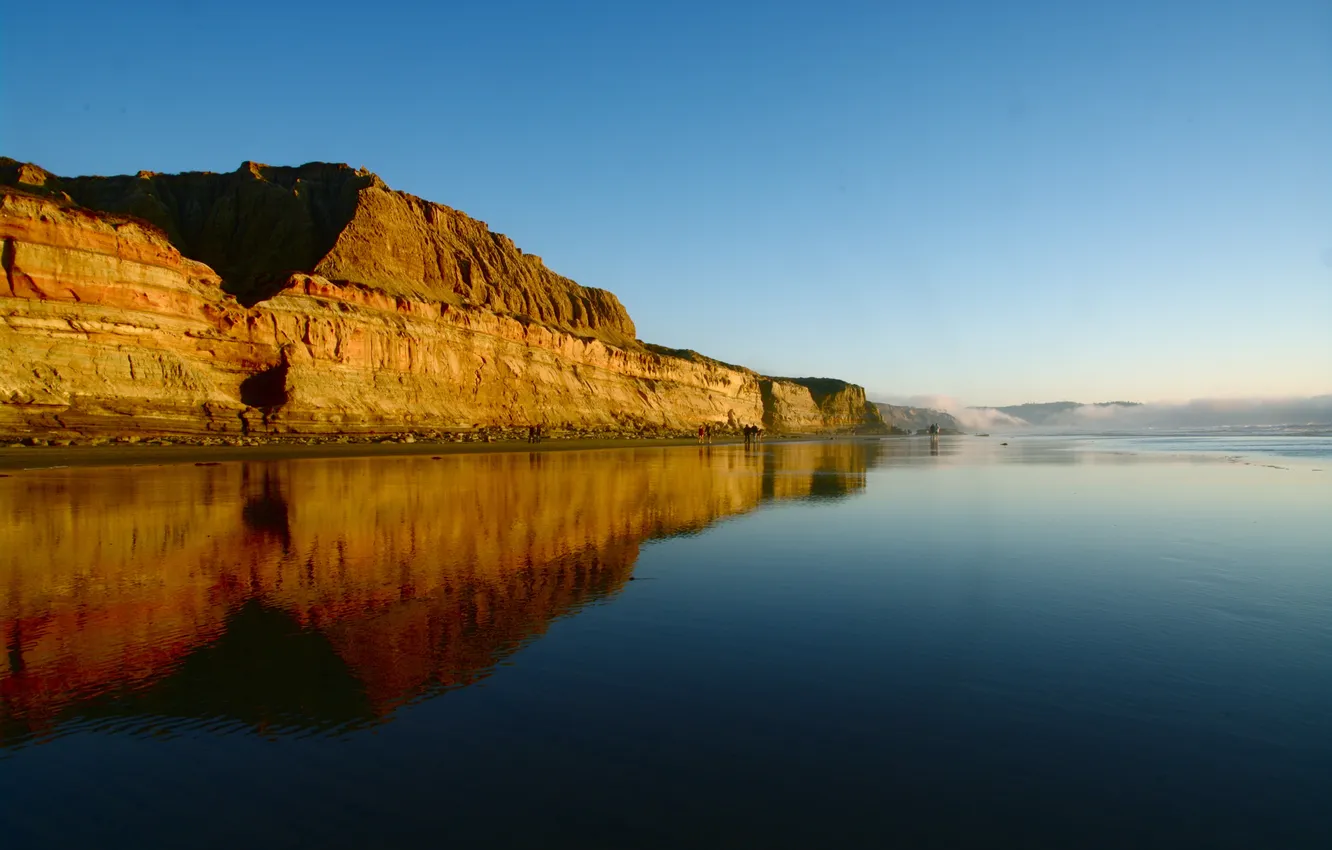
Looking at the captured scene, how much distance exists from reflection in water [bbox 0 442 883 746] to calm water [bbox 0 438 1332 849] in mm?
55

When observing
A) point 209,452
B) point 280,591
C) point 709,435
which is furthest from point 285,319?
point 709,435

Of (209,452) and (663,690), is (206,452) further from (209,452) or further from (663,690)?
(663,690)

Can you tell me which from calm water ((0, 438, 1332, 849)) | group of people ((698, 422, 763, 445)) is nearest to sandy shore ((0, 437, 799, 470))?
group of people ((698, 422, 763, 445))

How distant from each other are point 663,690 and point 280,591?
6041 millimetres

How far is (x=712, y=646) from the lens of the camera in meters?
6.87

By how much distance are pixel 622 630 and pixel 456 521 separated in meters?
8.66

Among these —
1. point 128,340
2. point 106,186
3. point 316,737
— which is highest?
point 106,186

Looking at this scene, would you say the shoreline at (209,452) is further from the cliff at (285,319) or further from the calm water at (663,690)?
the calm water at (663,690)

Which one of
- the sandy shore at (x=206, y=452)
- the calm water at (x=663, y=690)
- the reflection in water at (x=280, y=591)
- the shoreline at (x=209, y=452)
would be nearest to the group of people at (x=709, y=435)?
the sandy shore at (x=206, y=452)

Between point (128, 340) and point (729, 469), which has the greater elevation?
point (128, 340)

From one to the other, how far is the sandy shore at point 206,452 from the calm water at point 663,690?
2208 cm

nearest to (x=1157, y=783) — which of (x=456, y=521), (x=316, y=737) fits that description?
(x=316, y=737)

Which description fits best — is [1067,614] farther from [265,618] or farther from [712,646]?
[265,618]

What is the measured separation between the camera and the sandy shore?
3014 centimetres
